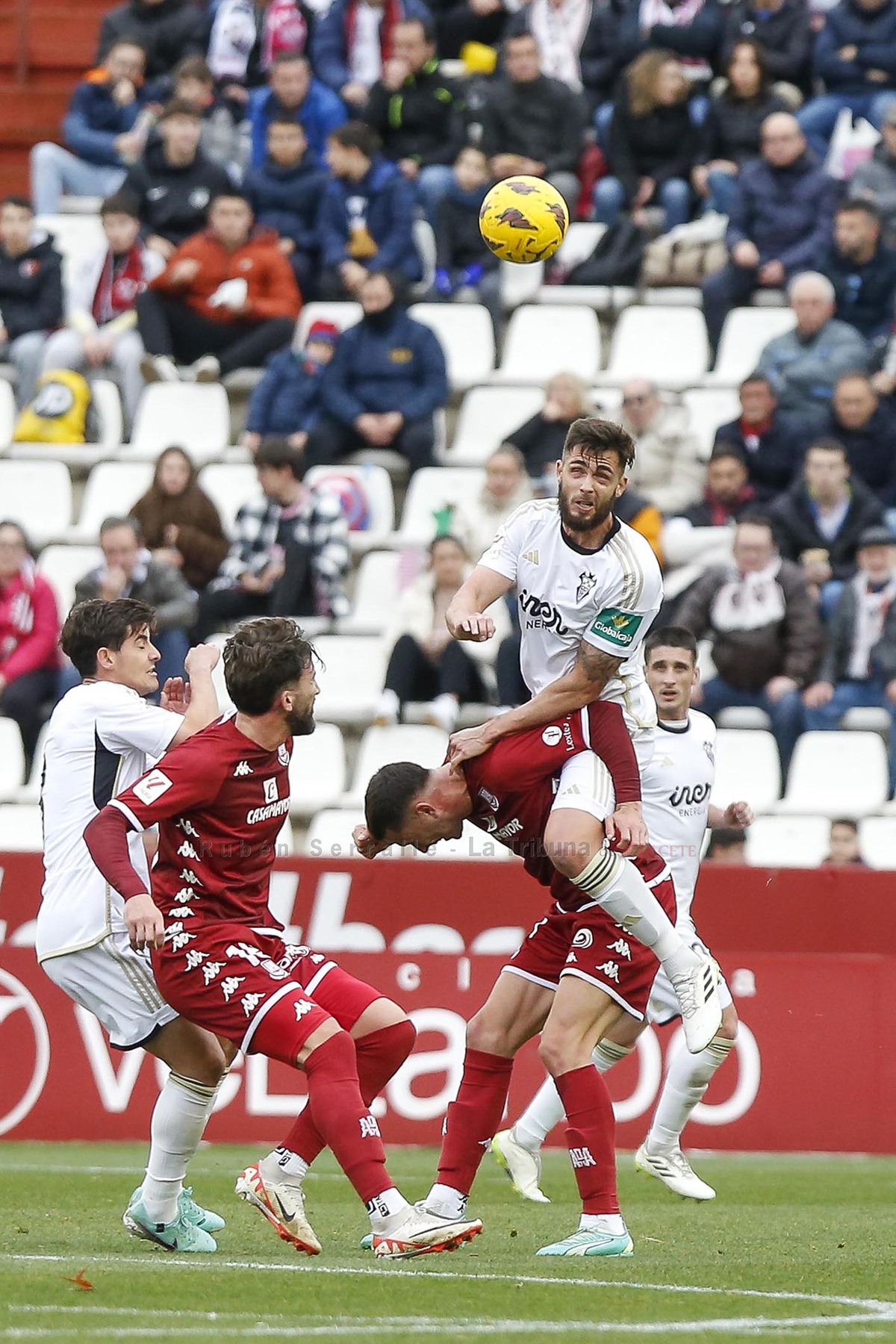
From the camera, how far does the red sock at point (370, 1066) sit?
22.3ft

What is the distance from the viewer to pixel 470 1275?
6.28 meters

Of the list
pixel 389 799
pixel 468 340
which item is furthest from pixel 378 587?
pixel 389 799

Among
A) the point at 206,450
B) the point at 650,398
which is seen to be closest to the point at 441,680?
the point at 650,398

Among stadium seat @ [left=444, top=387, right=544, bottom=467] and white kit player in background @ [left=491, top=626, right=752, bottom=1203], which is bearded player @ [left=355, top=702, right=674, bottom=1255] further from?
stadium seat @ [left=444, top=387, right=544, bottom=467]

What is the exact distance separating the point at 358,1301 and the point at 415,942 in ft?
19.0

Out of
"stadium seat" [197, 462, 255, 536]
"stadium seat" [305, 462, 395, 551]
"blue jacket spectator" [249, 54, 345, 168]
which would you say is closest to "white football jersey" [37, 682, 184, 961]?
"stadium seat" [305, 462, 395, 551]

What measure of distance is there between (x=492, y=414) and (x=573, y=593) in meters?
8.74

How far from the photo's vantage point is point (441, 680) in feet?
44.5

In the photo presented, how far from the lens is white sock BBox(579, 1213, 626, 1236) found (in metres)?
6.84

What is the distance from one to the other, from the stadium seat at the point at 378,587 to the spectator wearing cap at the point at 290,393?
1292mm

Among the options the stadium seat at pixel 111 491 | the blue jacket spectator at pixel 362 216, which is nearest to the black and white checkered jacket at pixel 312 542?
the stadium seat at pixel 111 491

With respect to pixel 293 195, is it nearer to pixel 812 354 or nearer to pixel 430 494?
pixel 430 494

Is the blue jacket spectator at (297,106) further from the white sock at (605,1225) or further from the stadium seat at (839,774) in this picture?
the white sock at (605,1225)

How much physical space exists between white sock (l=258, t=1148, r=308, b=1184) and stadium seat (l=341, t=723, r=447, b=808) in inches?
250
